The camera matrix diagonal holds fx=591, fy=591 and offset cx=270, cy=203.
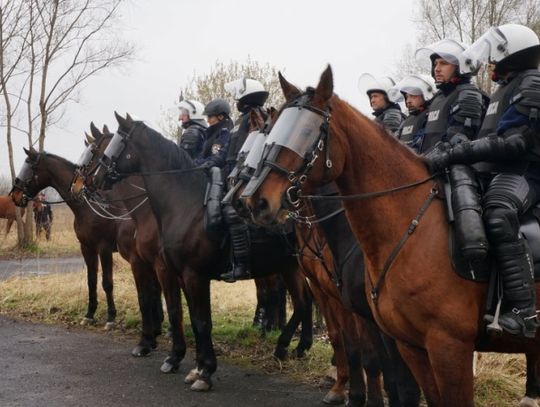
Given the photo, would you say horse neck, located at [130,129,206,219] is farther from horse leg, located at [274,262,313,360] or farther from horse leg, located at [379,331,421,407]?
horse leg, located at [379,331,421,407]

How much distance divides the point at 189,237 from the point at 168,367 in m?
1.80

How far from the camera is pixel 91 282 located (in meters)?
10.6

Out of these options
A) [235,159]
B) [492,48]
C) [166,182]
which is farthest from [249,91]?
[492,48]

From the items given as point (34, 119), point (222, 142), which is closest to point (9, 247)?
point (34, 119)

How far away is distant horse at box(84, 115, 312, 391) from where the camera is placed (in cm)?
686

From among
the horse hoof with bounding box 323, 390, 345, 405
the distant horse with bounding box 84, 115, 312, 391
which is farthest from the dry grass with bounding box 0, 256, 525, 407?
the horse hoof with bounding box 323, 390, 345, 405

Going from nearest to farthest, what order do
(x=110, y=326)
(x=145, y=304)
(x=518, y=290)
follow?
1. (x=518, y=290)
2. (x=145, y=304)
3. (x=110, y=326)

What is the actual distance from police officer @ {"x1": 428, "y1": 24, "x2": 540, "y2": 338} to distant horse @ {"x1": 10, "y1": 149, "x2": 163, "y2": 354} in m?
6.22

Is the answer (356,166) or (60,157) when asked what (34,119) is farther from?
(356,166)

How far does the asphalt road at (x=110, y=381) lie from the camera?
6289mm

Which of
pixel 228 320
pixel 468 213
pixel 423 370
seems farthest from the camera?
pixel 228 320

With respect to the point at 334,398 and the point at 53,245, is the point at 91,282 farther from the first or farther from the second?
the point at 53,245

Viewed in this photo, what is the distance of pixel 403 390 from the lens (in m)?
4.72

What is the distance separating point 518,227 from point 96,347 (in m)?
7.06
